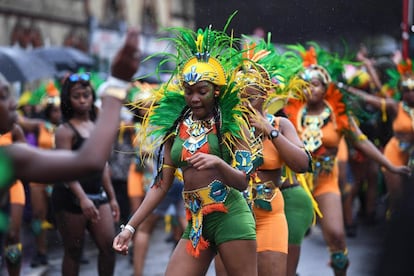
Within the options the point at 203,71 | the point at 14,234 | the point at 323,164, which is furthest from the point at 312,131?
the point at 203,71

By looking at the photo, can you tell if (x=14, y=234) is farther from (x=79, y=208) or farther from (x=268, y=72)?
(x=268, y=72)

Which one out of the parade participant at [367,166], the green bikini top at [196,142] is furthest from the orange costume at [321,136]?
the parade participant at [367,166]

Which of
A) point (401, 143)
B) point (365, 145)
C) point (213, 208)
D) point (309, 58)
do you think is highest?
point (309, 58)

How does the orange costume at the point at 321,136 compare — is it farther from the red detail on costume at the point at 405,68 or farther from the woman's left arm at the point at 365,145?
the red detail on costume at the point at 405,68

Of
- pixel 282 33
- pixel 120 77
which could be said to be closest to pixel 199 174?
pixel 120 77

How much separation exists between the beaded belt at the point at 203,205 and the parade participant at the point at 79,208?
5.95 feet

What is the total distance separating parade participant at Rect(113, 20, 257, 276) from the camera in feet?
19.0

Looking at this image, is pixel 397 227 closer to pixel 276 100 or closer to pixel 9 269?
pixel 276 100

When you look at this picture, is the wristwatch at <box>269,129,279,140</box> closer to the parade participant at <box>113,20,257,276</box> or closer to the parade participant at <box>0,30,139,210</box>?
the parade participant at <box>113,20,257,276</box>

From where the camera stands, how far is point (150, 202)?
6.09 metres

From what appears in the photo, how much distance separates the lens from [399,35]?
18.7m

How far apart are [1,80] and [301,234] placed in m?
3.52

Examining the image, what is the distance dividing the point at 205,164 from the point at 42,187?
21.3 ft

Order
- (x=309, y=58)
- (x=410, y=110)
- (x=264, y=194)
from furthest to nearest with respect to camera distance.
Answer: (x=410, y=110) < (x=309, y=58) < (x=264, y=194)
